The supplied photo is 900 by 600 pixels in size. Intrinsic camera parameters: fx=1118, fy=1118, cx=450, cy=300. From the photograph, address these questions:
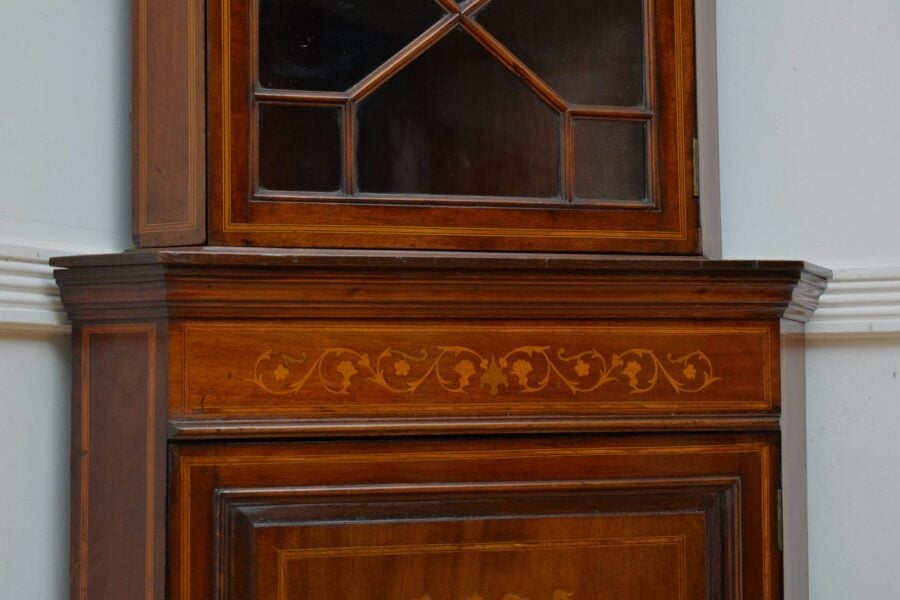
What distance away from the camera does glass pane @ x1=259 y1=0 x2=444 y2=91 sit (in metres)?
0.89

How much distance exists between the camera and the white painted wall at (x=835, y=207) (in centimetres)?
113

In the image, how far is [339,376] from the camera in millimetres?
830

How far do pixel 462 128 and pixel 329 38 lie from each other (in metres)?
0.13

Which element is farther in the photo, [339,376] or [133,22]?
[133,22]

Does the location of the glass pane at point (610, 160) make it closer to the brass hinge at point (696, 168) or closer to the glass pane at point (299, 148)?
the brass hinge at point (696, 168)

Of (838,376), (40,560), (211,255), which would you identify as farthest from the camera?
(838,376)

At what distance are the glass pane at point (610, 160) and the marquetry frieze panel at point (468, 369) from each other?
135 mm

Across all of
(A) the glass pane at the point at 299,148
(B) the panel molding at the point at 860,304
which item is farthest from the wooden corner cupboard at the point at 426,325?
(B) the panel molding at the point at 860,304

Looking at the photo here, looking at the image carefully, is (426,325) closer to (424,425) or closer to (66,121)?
(424,425)

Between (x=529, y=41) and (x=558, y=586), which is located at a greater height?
(x=529, y=41)

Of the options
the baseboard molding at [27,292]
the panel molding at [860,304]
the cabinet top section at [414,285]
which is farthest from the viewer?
the panel molding at [860,304]

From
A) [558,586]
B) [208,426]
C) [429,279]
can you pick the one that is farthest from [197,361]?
[558,586]

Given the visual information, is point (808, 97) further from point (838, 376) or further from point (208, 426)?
point (208, 426)

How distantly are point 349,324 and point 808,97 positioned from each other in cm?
60
